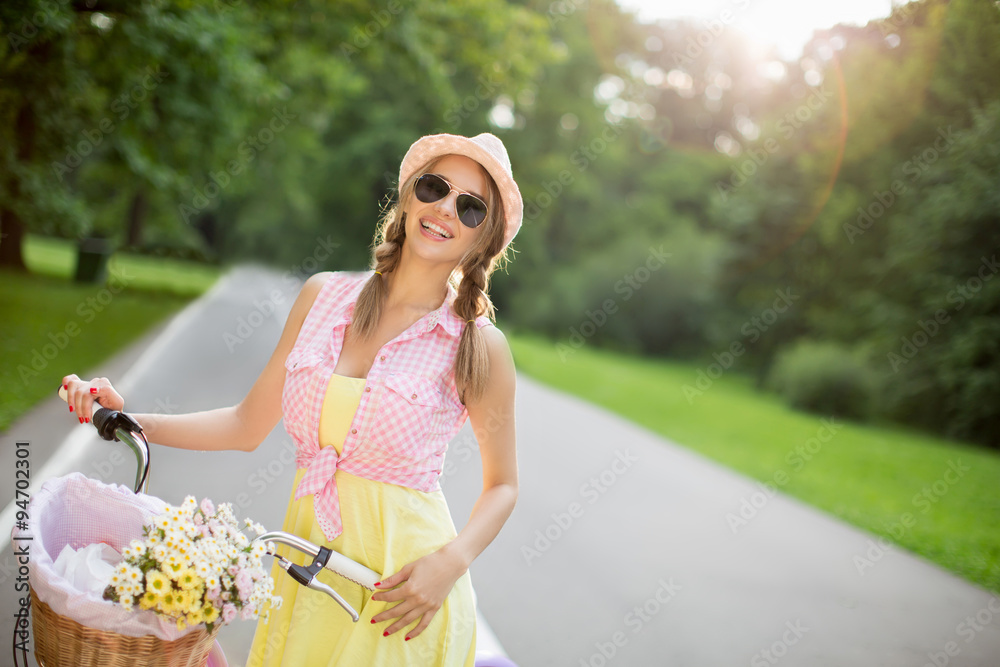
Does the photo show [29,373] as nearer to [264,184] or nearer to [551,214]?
[264,184]

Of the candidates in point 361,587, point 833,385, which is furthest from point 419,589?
point 833,385

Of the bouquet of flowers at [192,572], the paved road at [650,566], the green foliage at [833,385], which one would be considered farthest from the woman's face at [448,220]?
the green foliage at [833,385]

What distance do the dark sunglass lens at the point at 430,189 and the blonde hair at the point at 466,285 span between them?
4cm

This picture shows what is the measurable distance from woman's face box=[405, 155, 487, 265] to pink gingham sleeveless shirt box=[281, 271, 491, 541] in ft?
0.59

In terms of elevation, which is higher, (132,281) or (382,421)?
(382,421)

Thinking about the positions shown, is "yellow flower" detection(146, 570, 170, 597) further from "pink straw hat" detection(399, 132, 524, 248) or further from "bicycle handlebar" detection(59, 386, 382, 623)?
"pink straw hat" detection(399, 132, 524, 248)

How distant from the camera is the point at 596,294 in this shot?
35688mm

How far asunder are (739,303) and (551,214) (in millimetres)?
14167

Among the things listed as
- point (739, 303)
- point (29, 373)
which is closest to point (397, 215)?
point (29, 373)

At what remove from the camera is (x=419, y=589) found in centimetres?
223

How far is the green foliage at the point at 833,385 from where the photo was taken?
65.4ft

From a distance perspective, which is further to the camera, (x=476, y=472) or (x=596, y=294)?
(x=596, y=294)

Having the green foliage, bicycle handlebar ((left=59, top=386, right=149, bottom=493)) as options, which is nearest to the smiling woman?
bicycle handlebar ((left=59, top=386, right=149, bottom=493))

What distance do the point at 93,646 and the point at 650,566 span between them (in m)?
5.79
